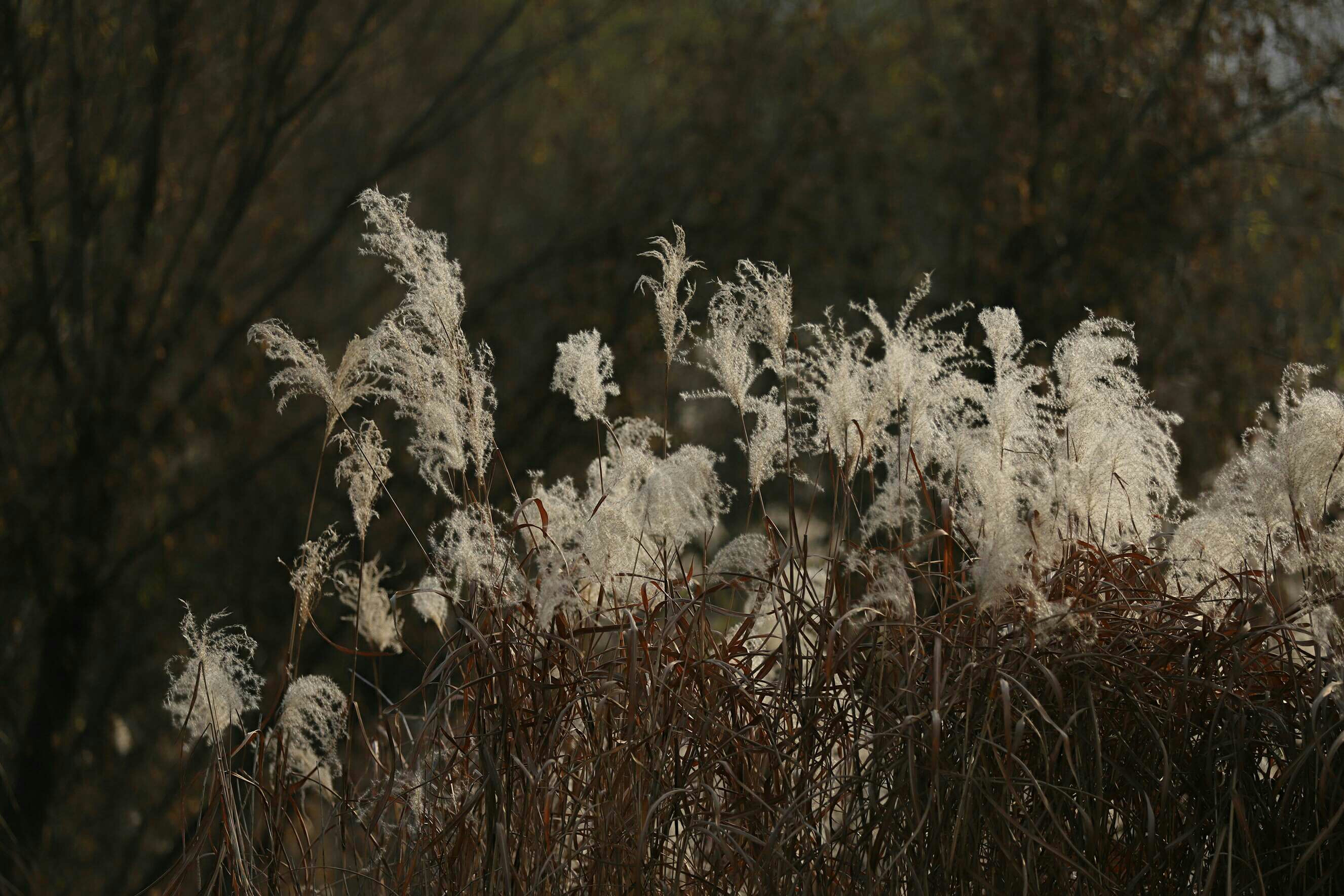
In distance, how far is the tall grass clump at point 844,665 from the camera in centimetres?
211

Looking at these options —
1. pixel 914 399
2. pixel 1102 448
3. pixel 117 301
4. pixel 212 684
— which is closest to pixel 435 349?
pixel 212 684

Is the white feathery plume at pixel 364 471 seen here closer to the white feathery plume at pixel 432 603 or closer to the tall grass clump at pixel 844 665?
the tall grass clump at pixel 844 665

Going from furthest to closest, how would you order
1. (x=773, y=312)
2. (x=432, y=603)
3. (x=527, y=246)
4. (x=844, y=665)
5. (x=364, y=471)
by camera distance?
(x=527, y=246) → (x=432, y=603) → (x=364, y=471) → (x=773, y=312) → (x=844, y=665)

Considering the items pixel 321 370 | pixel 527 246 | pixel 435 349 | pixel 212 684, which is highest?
pixel 527 246

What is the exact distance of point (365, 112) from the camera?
28.3 feet

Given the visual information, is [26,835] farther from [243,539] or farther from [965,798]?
[965,798]

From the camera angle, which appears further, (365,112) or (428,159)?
(428,159)

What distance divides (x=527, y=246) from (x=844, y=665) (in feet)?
21.9

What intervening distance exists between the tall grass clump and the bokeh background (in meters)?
3.65

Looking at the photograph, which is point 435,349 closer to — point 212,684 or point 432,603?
point 432,603

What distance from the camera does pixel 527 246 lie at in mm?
8578

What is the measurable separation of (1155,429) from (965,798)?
0.93 meters

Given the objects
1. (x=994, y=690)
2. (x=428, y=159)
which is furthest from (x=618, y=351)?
(x=994, y=690)

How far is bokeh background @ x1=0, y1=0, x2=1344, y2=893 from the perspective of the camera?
597 centimetres
